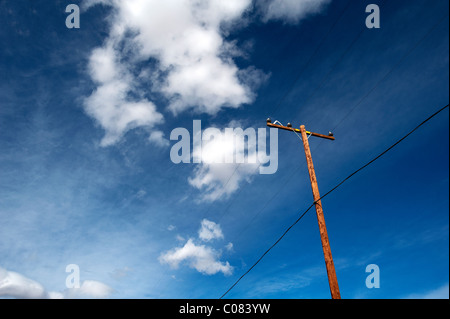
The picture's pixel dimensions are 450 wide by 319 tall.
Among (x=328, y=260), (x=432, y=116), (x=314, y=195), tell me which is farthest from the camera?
(x=314, y=195)
